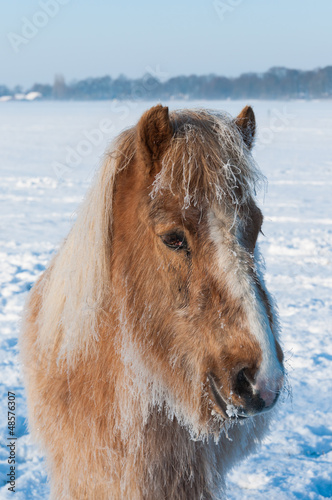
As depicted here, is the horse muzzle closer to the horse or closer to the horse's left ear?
the horse

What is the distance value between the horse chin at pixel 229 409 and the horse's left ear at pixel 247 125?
40.8 inches

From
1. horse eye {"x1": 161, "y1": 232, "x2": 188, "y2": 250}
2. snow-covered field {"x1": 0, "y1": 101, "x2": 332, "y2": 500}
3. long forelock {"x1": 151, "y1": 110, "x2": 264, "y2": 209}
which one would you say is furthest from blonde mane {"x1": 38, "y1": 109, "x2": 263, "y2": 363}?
snow-covered field {"x1": 0, "y1": 101, "x2": 332, "y2": 500}

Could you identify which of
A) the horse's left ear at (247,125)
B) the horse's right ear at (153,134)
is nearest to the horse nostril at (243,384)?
the horse's right ear at (153,134)

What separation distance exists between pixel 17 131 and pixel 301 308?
25640 mm

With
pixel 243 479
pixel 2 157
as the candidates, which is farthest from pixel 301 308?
pixel 2 157

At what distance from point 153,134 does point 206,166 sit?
0.23 meters

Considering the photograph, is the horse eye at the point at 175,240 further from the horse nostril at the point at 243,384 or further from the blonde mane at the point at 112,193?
the horse nostril at the point at 243,384

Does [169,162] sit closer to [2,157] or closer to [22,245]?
[22,245]

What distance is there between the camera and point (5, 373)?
410 centimetres

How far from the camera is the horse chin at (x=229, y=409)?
1540mm

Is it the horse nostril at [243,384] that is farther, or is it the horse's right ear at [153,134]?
the horse's right ear at [153,134]

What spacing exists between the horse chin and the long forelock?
636mm

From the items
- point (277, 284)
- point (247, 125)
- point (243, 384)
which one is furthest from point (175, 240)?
point (277, 284)

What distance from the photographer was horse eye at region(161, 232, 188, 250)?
5.51ft
